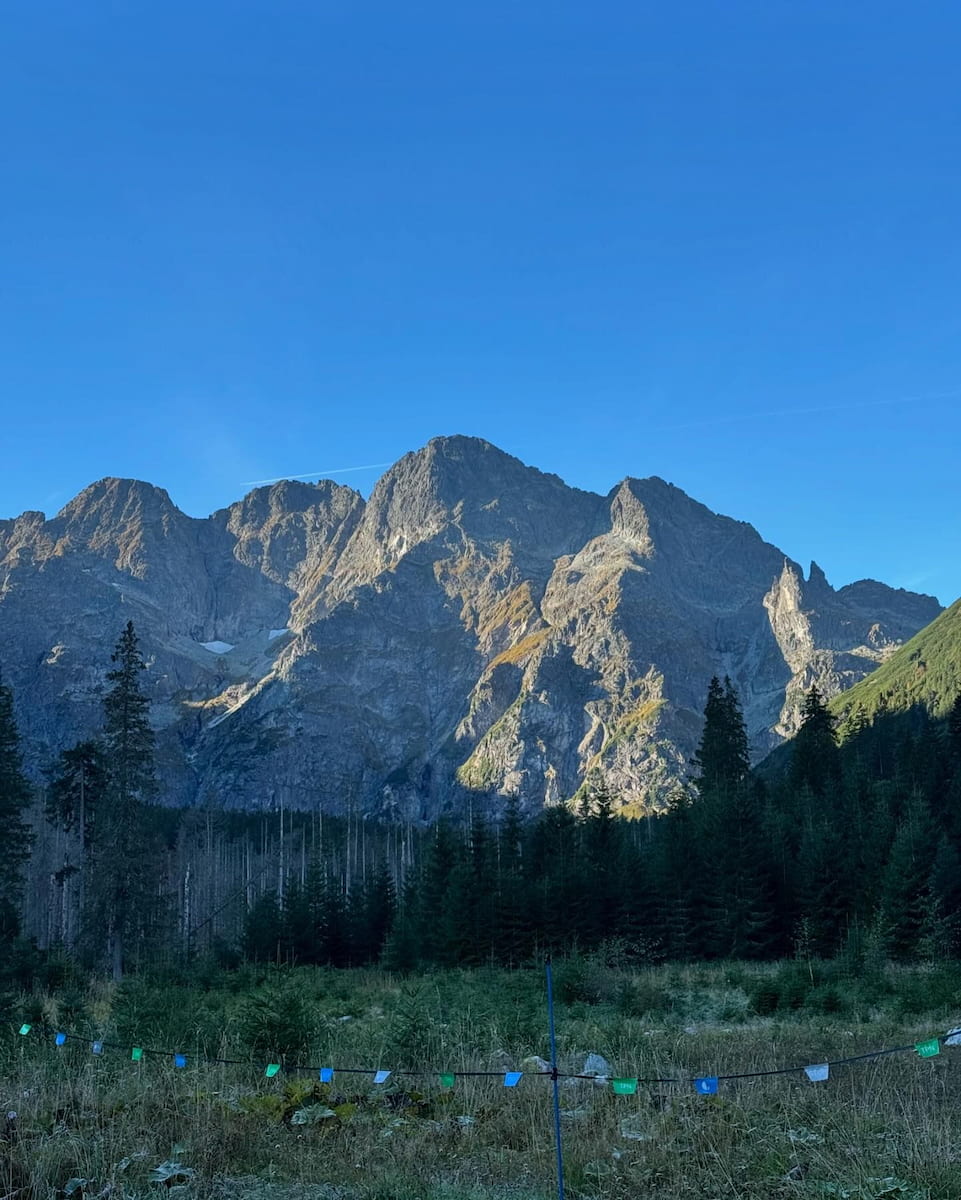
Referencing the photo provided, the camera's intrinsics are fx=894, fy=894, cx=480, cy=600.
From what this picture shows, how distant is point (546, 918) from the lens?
4978 cm

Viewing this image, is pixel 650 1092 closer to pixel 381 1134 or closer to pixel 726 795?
pixel 381 1134

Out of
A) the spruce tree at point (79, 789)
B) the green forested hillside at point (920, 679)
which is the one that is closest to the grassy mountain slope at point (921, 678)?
the green forested hillside at point (920, 679)

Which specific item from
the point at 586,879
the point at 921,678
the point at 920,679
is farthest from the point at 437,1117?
the point at 921,678

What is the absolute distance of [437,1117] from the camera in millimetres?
10641

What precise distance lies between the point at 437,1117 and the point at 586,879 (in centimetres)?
4188

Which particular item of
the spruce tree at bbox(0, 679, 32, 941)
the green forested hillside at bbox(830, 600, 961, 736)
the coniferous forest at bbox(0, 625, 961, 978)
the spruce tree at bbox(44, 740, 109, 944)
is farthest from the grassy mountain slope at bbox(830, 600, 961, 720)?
the spruce tree at bbox(0, 679, 32, 941)

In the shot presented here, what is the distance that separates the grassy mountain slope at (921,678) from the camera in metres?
134

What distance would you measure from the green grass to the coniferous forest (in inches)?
664

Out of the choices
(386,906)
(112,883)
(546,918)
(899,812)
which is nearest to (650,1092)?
(112,883)

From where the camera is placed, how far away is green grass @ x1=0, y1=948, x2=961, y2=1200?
8109mm

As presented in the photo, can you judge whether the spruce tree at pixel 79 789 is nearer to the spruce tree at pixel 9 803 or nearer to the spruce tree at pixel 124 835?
the spruce tree at pixel 124 835

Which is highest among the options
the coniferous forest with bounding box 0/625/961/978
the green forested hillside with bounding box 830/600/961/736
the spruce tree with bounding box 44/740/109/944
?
the green forested hillside with bounding box 830/600/961/736

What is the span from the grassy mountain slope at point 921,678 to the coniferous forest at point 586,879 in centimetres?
7054

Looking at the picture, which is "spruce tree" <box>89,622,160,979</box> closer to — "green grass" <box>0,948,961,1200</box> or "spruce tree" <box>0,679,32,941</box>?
"spruce tree" <box>0,679,32,941</box>
